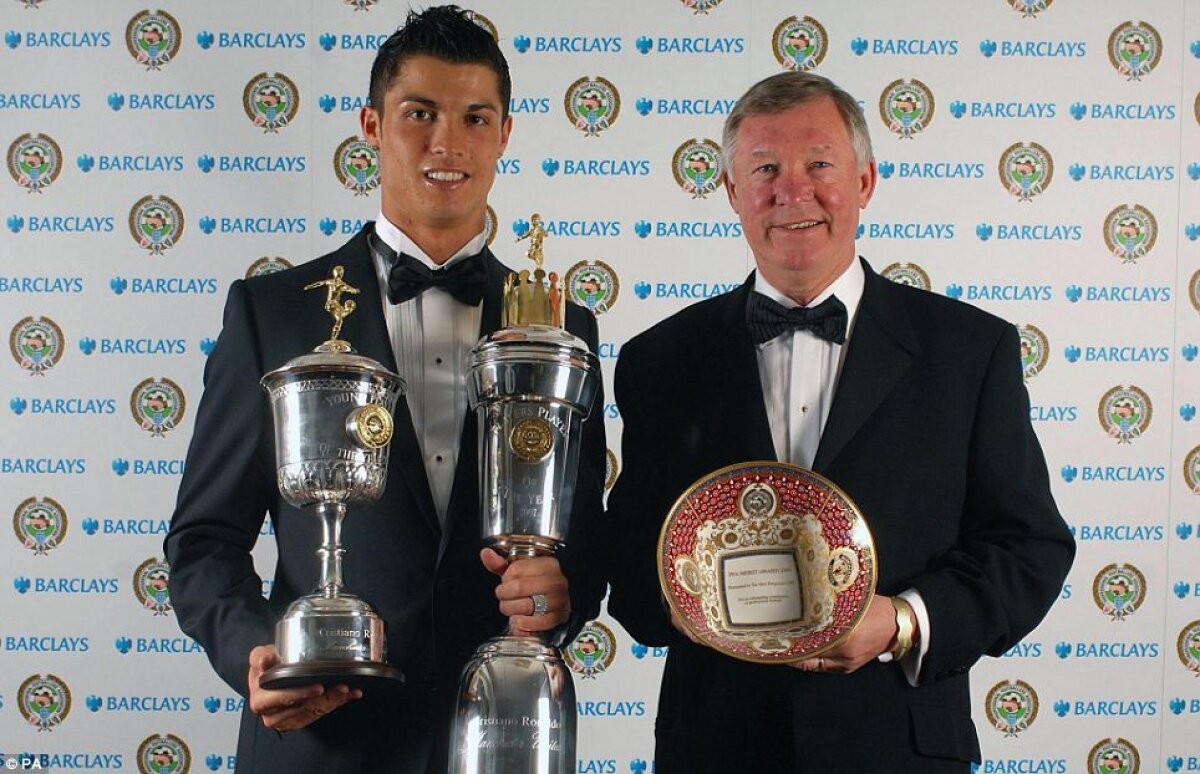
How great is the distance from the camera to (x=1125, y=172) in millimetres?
4367

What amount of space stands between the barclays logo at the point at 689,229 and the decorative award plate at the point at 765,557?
2.20 meters

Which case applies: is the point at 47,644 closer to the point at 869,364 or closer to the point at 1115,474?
the point at 869,364

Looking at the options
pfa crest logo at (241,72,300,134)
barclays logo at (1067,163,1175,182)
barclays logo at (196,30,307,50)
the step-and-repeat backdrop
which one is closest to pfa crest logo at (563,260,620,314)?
the step-and-repeat backdrop

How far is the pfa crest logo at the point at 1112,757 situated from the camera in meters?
4.28

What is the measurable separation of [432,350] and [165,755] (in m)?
2.47

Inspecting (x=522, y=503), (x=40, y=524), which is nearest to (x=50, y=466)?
(x=40, y=524)

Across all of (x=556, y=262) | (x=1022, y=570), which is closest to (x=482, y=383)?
(x=1022, y=570)

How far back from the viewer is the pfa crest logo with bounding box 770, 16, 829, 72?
14.2ft

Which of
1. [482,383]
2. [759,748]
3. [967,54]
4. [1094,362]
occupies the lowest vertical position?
[759,748]

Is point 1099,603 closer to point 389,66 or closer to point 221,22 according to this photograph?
point 389,66

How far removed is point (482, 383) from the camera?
7.00ft

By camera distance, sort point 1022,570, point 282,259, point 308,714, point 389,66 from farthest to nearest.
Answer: point 282,259 < point 389,66 < point 1022,570 < point 308,714

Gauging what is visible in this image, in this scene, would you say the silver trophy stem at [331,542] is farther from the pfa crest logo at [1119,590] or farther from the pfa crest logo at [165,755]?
the pfa crest logo at [1119,590]

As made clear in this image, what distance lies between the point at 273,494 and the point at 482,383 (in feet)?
1.56
